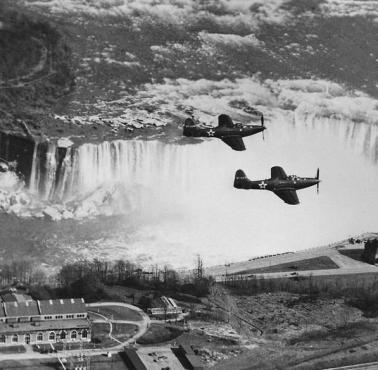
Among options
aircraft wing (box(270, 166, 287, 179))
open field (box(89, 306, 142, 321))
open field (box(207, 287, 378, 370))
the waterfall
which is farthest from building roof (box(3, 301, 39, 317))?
the waterfall

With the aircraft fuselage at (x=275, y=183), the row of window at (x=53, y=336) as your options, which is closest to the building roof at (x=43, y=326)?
the row of window at (x=53, y=336)

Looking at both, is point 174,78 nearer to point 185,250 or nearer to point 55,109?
point 55,109

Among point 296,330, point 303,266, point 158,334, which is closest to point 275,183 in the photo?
point 296,330

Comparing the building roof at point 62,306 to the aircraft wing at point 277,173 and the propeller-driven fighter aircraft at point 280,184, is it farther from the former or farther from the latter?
the aircraft wing at point 277,173

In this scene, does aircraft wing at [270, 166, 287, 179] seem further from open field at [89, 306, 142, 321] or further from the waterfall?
the waterfall

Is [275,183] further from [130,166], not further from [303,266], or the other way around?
[130,166]

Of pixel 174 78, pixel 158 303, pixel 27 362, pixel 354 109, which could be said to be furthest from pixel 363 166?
pixel 27 362
